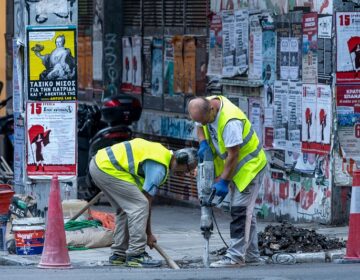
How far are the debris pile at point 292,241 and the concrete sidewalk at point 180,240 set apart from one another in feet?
0.79

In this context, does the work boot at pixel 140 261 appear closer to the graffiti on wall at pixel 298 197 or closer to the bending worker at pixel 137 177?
the bending worker at pixel 137 177

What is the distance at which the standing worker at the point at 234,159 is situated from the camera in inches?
478

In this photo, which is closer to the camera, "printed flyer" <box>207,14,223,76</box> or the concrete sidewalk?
the concrete sidewalk

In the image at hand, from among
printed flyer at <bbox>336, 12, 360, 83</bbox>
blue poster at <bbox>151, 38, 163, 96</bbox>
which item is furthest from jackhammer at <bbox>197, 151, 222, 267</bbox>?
blue poster at <bbox>151, 38, 163, 96</bbox>

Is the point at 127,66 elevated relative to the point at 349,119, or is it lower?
elevated

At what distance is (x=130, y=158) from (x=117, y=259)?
3.58ft

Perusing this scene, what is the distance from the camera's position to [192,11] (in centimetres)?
1827

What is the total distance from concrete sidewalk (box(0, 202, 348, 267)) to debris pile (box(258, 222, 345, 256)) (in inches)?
9.5

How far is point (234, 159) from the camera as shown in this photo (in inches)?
478

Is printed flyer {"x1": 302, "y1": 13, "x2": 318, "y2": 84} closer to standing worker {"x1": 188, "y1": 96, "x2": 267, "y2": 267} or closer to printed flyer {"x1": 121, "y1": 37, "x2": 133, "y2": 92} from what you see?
standing worker {"x1": 188, "y1": 96, "x2": 267, "y2": 267}

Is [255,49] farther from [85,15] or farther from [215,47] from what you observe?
[85,15]

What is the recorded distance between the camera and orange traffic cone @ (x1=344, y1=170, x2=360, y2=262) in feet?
41.2

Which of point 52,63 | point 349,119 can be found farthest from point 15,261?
point 349,119

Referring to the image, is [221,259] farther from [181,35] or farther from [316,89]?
[181,35]
